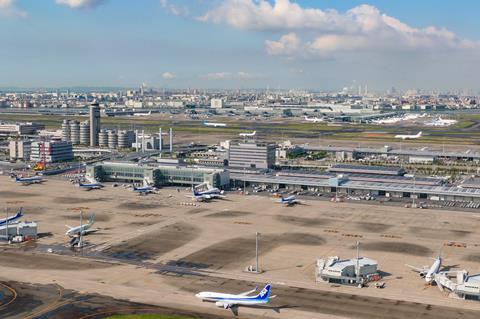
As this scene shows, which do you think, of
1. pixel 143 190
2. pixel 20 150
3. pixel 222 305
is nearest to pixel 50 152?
pixel 20 150

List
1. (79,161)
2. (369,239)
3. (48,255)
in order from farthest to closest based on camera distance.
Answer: (79,161) → (369,239) → (48,255)

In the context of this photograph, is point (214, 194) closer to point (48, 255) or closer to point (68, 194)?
point (68, 194)

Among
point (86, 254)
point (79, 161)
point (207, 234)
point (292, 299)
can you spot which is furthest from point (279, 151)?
point (292, 299)

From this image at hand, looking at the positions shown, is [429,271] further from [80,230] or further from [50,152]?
[50,152]

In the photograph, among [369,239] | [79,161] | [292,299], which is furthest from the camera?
[79,161]

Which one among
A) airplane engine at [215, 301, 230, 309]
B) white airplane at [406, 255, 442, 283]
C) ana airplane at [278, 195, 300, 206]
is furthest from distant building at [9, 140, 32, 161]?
white airplane at [406, 255, 442, 283]

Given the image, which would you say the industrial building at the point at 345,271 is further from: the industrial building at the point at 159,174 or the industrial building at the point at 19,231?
the industrial building at the point at 159,174

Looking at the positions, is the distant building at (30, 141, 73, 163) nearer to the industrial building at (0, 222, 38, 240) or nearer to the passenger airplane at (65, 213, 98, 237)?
→ the industrial building at (0, 222, 38, 240)
